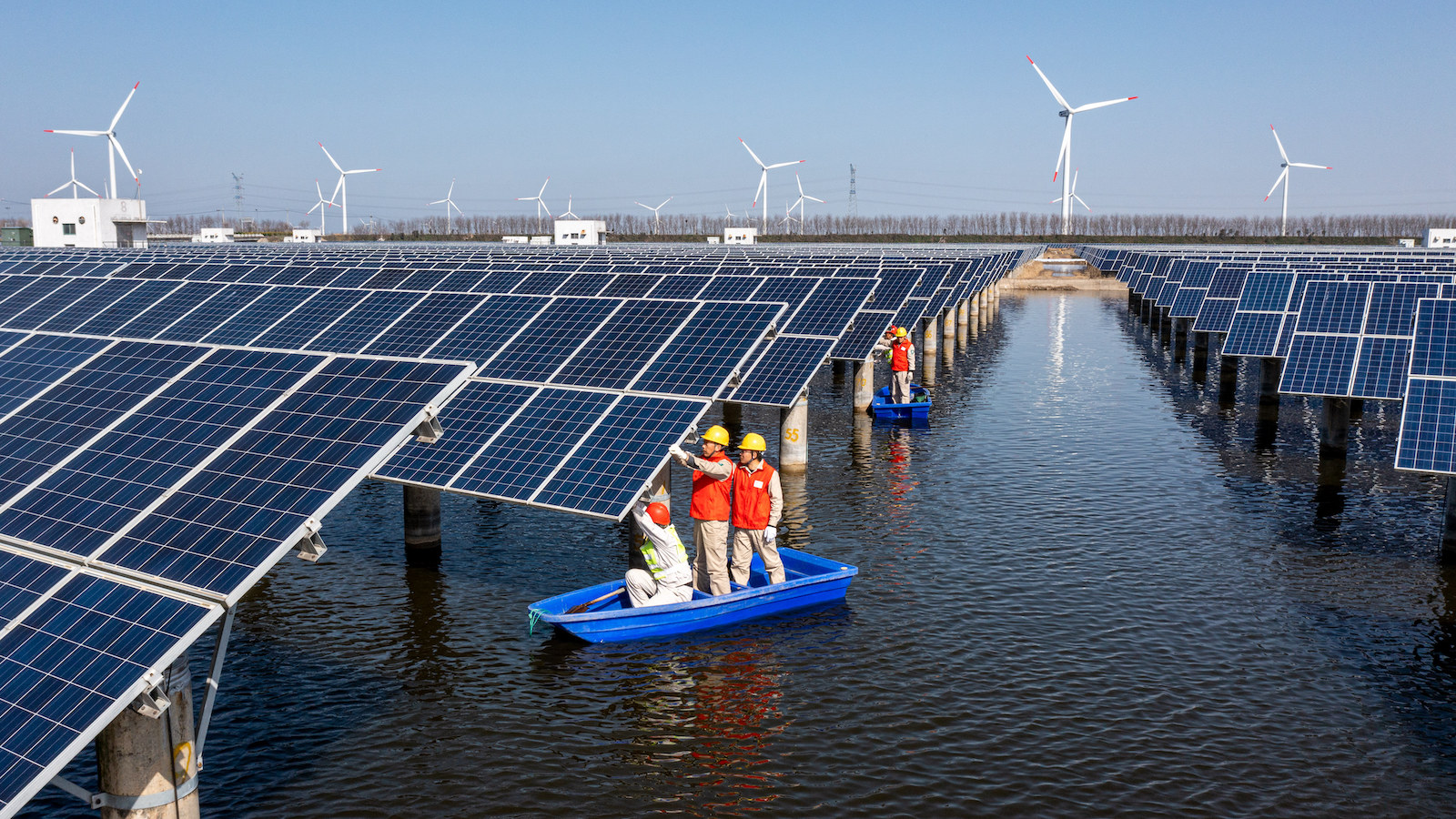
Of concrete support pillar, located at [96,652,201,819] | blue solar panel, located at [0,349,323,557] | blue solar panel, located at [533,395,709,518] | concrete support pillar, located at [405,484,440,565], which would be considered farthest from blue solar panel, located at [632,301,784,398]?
concrete support pillar, located at [96,652,201,819]

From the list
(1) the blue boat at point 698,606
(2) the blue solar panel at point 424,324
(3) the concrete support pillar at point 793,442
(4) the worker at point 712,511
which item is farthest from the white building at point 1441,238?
(4) the worker at point 712,511

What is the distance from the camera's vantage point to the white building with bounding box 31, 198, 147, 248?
85.5m

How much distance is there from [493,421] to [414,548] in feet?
13.2

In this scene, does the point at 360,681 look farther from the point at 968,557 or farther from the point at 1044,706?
the point at 968,557

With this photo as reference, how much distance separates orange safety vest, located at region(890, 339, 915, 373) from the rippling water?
37.8ft

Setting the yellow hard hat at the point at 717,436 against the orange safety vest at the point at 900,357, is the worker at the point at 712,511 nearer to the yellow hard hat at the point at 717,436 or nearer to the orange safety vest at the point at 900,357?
the yellow hard hat at the point at 717,436

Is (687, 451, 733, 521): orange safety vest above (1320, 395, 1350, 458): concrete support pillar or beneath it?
above

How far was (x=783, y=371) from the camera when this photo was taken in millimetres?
32562

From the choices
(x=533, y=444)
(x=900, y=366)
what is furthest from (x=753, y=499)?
(x=900, y=366)

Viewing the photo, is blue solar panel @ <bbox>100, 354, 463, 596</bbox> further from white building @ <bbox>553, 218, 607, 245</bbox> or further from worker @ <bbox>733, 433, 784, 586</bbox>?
white building @ <bbox>553, 218, 607, 245</bbox>

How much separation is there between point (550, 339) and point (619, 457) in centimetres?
770

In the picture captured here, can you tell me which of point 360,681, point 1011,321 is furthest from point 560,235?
point 360,681

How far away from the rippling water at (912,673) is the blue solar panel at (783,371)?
9.79 feet

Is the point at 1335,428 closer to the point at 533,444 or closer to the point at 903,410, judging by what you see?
the point at 903,410
